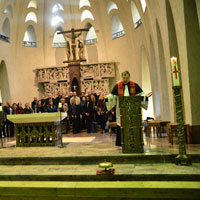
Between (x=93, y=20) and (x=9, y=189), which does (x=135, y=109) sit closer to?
(x=9, y=189)

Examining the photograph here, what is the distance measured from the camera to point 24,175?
482 centimetres

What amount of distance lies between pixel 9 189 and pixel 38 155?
5.24 feet

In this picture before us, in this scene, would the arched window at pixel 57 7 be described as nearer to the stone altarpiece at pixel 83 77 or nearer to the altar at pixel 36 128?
the stone altarpiece at pixel 83 77

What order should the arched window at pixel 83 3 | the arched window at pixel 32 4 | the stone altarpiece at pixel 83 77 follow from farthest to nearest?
the arched window at pixel 83 3 → the arched window at pixel 32 4 → the stone altarpiece at pixel 83 77

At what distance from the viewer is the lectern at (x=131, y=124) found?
18.2 ft

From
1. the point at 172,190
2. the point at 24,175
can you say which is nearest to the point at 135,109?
the point at 172,190

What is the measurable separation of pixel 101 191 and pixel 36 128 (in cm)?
431

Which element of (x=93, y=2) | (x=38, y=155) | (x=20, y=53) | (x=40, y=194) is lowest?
(x=40, y=194)

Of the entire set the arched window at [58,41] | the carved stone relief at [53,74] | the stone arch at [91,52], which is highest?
the arched window at [58,41]

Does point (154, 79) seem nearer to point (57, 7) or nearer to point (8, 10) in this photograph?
point (57, 7)

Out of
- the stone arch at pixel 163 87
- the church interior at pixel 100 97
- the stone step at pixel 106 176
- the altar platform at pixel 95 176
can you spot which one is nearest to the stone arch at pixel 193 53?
the church interior at pixel 100 97

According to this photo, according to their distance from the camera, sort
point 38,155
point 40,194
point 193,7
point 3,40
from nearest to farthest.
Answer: point 40,194 → point 38,155 → point 193,7 → point 3,40

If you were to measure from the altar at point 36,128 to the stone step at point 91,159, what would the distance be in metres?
1.60

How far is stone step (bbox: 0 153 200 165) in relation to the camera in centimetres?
512
